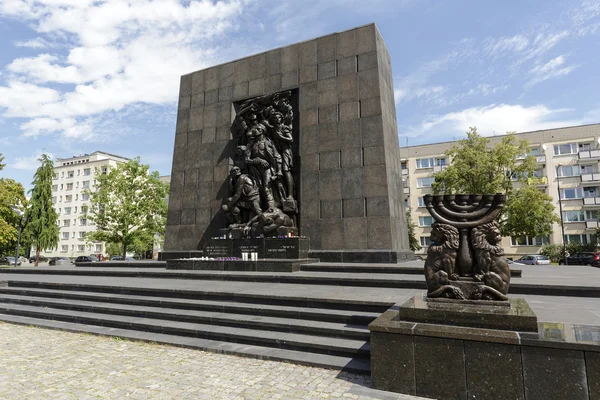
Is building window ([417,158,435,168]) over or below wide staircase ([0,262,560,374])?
over

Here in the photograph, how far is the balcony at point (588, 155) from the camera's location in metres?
47.8

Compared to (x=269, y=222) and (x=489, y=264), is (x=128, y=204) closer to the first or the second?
(x=269, y=222)

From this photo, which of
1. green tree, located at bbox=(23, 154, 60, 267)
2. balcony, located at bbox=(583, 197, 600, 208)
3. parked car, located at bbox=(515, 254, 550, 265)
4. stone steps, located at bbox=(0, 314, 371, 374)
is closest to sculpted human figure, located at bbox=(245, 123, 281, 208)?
stone steps, located at bbox=(0, 314, 371, 374)

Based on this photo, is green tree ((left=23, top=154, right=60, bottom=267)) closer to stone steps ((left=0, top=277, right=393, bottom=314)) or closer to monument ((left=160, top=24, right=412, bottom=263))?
monument ((left=160, top=24, right=412, bottom=263))

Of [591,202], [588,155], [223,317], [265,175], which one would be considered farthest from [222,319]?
[588,155]

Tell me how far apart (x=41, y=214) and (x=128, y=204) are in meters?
18.8

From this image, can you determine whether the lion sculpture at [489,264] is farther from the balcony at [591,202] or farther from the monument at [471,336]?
the balcony at [591,202]

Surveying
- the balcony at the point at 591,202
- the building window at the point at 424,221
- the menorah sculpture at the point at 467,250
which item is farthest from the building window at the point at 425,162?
the menorah sculpture at the point at 467,250

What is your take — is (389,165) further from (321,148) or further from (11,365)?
(11,365)

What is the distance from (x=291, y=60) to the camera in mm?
16172

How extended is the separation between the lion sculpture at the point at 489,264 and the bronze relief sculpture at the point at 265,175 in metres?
9.41

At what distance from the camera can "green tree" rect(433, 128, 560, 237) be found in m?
30.8

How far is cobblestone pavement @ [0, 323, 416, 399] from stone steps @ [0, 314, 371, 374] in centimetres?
11

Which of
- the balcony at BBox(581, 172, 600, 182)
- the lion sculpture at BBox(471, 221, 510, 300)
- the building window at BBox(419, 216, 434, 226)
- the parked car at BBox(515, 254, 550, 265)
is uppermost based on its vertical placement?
the balcony at BBox(581, 172, 600, 182)
